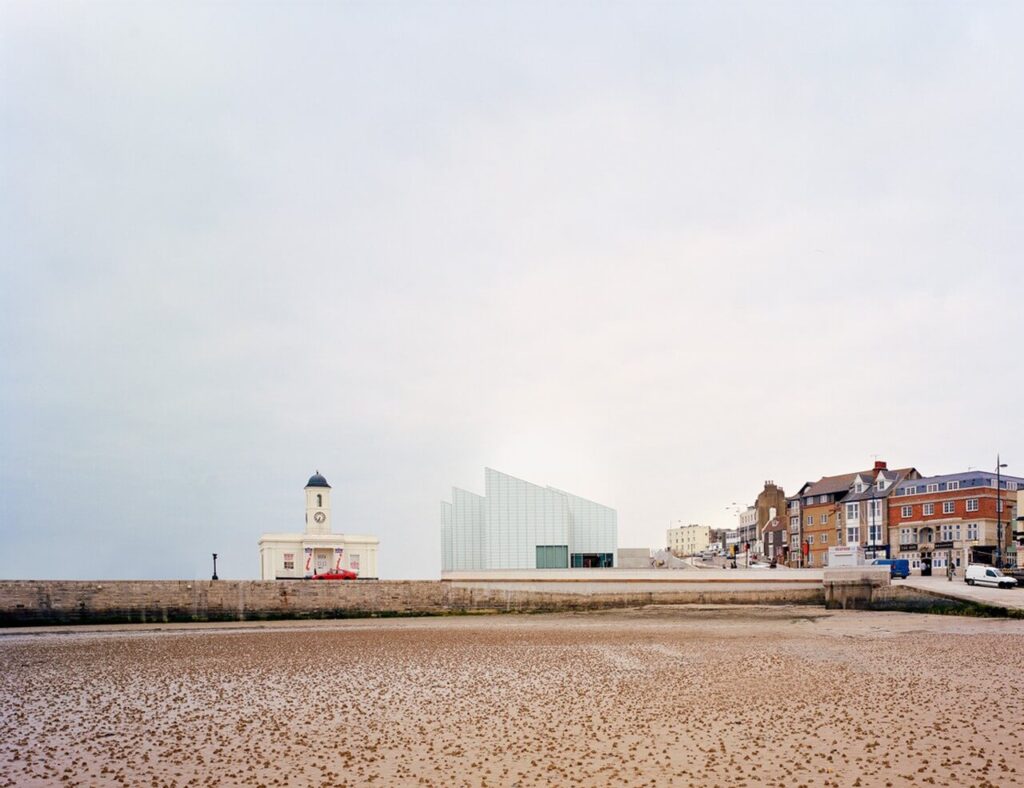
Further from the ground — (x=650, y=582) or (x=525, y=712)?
(x=525, y=712)

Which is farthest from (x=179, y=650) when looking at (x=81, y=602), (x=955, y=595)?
(x=955, y=595)

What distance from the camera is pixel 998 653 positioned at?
22.1m

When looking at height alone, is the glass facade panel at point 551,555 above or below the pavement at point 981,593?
below

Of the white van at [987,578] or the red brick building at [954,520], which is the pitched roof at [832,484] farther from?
the white van at [987,578]

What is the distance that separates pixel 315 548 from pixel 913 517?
4943cm

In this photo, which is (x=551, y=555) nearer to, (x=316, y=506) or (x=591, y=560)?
(x=591, y=560)

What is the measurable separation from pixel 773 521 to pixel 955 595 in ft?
247

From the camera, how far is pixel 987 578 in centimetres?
4319

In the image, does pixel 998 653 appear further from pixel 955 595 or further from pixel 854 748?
pixel 955 595

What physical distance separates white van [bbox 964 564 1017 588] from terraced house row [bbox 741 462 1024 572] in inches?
464

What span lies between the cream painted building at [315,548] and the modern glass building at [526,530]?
12.5 meters

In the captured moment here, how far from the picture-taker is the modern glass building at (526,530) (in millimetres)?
58719

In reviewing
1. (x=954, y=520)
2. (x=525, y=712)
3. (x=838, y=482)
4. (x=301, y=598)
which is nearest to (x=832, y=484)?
(x=838, y=482)

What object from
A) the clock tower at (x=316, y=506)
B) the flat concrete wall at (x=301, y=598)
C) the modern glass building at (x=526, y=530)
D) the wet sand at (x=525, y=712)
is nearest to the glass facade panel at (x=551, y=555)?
the modern glass building at (x=526, y=530)
